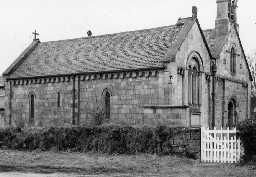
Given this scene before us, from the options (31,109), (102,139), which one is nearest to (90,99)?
(31,109)

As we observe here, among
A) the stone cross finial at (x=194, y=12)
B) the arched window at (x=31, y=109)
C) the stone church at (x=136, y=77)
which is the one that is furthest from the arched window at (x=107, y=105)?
the stone cross finial at (x=194, y=12)

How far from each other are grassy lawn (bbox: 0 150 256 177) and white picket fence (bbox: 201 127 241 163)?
0.79 metres

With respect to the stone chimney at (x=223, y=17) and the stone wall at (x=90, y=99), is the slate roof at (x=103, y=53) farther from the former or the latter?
the stone chimney at (x=223, y=17)

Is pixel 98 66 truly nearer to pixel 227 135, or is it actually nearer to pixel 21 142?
pixel 21 142

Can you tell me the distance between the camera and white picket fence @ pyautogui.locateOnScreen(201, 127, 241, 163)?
21.1 meters

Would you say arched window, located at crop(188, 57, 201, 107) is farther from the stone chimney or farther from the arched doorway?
the stone chimney

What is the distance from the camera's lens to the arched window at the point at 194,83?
113 feet

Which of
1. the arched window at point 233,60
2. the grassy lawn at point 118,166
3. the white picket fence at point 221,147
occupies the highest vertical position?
the arched window at point 233,60

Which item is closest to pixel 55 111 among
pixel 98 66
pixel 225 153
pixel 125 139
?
pixel 98 66

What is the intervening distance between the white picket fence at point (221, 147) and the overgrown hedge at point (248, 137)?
27 cm

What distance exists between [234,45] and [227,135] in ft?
72.2

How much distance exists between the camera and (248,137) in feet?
68.1

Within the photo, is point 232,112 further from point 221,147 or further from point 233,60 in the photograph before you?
point 221,147

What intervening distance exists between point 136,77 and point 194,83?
4699 mm
